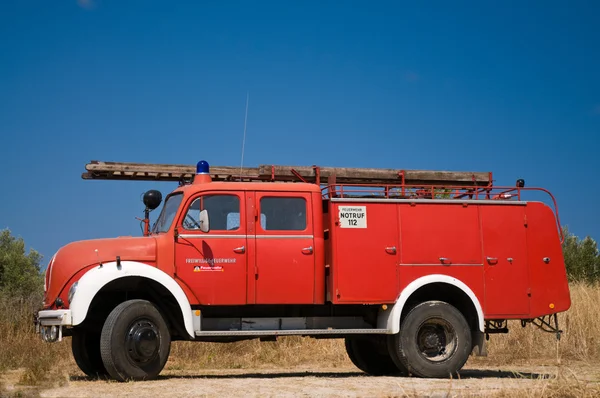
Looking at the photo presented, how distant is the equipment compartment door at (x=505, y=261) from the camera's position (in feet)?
41.3

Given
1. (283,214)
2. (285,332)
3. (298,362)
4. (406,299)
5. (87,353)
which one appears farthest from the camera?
(298,362)

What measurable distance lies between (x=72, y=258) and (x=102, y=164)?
2.11 metres

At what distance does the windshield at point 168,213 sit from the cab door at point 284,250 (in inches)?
50.6

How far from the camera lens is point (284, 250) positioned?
39.1 ft

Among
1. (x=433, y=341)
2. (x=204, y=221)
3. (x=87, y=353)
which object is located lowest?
(x=87, y=353)

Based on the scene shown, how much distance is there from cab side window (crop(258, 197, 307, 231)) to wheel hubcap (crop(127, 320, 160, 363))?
2.30 m

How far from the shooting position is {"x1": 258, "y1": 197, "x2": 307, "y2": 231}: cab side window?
1204 centimetres

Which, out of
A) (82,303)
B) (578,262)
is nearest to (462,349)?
(82,303)

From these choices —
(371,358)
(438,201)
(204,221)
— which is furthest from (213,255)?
(371,358)

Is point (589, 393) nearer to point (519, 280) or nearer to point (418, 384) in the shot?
point (418, 384)

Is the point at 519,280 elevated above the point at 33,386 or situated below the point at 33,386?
above

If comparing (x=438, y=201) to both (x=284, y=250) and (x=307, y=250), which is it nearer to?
(x=307, y=250)

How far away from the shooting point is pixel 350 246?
39.9 ft

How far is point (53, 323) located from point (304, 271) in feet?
12.3
